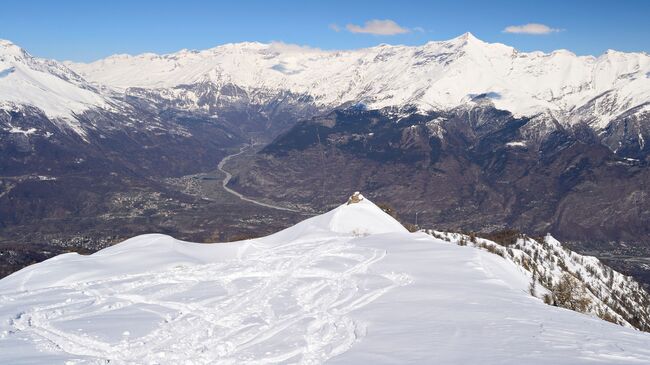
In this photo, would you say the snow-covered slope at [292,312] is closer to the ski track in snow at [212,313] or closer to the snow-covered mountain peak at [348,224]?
the ski track in snow at [212,313]

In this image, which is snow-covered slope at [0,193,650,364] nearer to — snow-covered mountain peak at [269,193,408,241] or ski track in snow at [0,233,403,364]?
ski track in snow at [0,233,403,364]

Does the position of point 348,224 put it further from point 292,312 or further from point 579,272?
point 579,272

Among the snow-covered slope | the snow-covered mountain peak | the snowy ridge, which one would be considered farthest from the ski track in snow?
the snowy ridge

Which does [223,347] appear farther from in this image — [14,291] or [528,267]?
[528,267]

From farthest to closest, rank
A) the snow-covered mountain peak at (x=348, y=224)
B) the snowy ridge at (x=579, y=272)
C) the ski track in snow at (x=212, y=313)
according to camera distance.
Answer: the snowy ridge at (x=579, y=272), the snow-covered mountain peak at (x=348, y=224), the ski track in snow at (x=212, y=313)

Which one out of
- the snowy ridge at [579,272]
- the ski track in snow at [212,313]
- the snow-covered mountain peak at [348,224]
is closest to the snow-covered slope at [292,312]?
the ski track in snow at [212,313]
